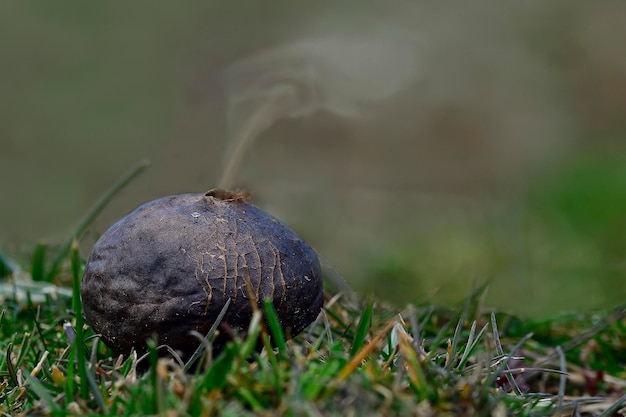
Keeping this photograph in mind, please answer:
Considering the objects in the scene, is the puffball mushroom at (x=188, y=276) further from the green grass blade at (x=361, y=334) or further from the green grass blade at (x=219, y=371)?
the green grass blade at (x=219, y=371)

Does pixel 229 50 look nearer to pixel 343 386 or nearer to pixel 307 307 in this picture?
pixel 307 307

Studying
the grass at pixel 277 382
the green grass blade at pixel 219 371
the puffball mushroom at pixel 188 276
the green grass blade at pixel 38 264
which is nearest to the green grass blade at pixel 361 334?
the grass at pixel 277 382

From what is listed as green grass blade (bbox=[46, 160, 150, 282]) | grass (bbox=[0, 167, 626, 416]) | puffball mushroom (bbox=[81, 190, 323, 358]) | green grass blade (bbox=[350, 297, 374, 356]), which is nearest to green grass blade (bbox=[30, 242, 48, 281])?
green grass blade (bbox=[46, 160, 150, 282])

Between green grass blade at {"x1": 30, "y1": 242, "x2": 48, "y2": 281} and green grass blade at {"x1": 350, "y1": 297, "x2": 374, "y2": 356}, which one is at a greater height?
green grass blade at {"x1": 350, "y1": 297, "x2": 374, "y2": 356}

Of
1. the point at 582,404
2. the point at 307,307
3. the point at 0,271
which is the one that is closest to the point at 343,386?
the point at 307,307

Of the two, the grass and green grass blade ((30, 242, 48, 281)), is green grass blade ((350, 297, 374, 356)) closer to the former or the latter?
the grass

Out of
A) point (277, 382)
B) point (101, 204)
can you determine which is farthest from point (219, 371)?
point (101, 204)

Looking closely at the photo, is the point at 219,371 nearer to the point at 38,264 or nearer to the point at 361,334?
the point at 361,334

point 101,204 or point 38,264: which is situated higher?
point 101,204
